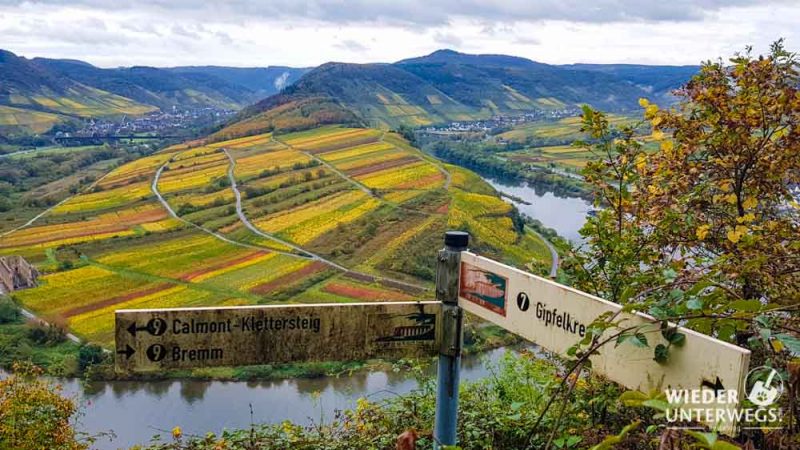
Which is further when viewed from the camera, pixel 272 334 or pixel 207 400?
pixel 207 400

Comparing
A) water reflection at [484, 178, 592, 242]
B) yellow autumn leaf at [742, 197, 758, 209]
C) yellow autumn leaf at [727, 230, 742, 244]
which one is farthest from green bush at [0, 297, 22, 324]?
yellow autumn leaf at [727, 230, 742, 244]

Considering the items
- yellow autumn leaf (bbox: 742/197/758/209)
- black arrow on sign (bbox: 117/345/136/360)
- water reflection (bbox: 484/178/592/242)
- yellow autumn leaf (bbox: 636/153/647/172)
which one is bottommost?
water reflection (bbox: 484/178/592/242)

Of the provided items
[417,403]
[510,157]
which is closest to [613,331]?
[417,403]

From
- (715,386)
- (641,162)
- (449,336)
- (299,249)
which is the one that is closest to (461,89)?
(299,249)

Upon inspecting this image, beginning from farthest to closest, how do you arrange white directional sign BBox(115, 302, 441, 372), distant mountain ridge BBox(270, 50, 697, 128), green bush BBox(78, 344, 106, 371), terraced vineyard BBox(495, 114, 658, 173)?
distant mountain ridge BBox(270, 50, 697, 128) → terraced vineyard BBox(495, 114, 658, 173) → green bush BBox(78, 344, 106, 371) → white directional sign BBox(115, 302, 441, 372)

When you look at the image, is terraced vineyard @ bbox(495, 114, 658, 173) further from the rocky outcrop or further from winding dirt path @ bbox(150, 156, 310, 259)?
the rocky outcrop

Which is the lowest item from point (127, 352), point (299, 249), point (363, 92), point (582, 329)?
point (299, 249)

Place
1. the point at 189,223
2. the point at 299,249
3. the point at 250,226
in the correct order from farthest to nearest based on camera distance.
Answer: the point at 189,223
the point at 250,226
the point at 299,249

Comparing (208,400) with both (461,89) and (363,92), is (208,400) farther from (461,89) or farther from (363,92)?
(461,89)
